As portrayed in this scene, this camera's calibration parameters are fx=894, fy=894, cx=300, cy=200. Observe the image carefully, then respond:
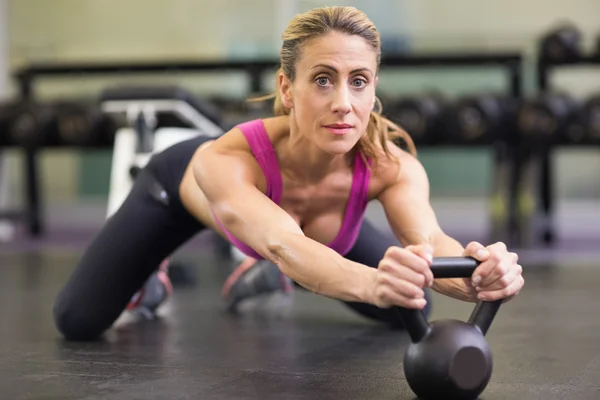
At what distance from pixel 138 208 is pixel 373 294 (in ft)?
3.20

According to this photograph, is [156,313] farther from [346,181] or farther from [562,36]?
[562,36]

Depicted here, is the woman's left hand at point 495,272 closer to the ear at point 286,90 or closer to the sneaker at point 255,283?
the ear at point 286,90

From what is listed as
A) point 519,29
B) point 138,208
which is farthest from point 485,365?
point 519,29

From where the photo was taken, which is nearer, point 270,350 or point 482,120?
point 270,350

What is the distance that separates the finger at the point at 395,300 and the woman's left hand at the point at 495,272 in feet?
0.41

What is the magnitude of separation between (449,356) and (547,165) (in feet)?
13.0

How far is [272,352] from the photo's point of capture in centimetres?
208

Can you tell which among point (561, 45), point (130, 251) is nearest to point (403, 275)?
point (130, 251)

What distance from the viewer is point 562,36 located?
5.06m

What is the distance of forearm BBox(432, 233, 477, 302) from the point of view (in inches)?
61.5

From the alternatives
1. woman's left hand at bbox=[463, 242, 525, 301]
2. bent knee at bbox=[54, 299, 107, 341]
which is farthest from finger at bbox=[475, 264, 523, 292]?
bent knee at bbox=[54, 299, 107, 341]

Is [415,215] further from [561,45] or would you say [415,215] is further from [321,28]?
[561,45]

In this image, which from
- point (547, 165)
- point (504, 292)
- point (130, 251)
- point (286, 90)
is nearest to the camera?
point (504, 292)

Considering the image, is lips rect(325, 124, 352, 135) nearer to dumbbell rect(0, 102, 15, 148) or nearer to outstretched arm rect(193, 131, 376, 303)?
outstretched arm rect(193, 131, 376, 303)
